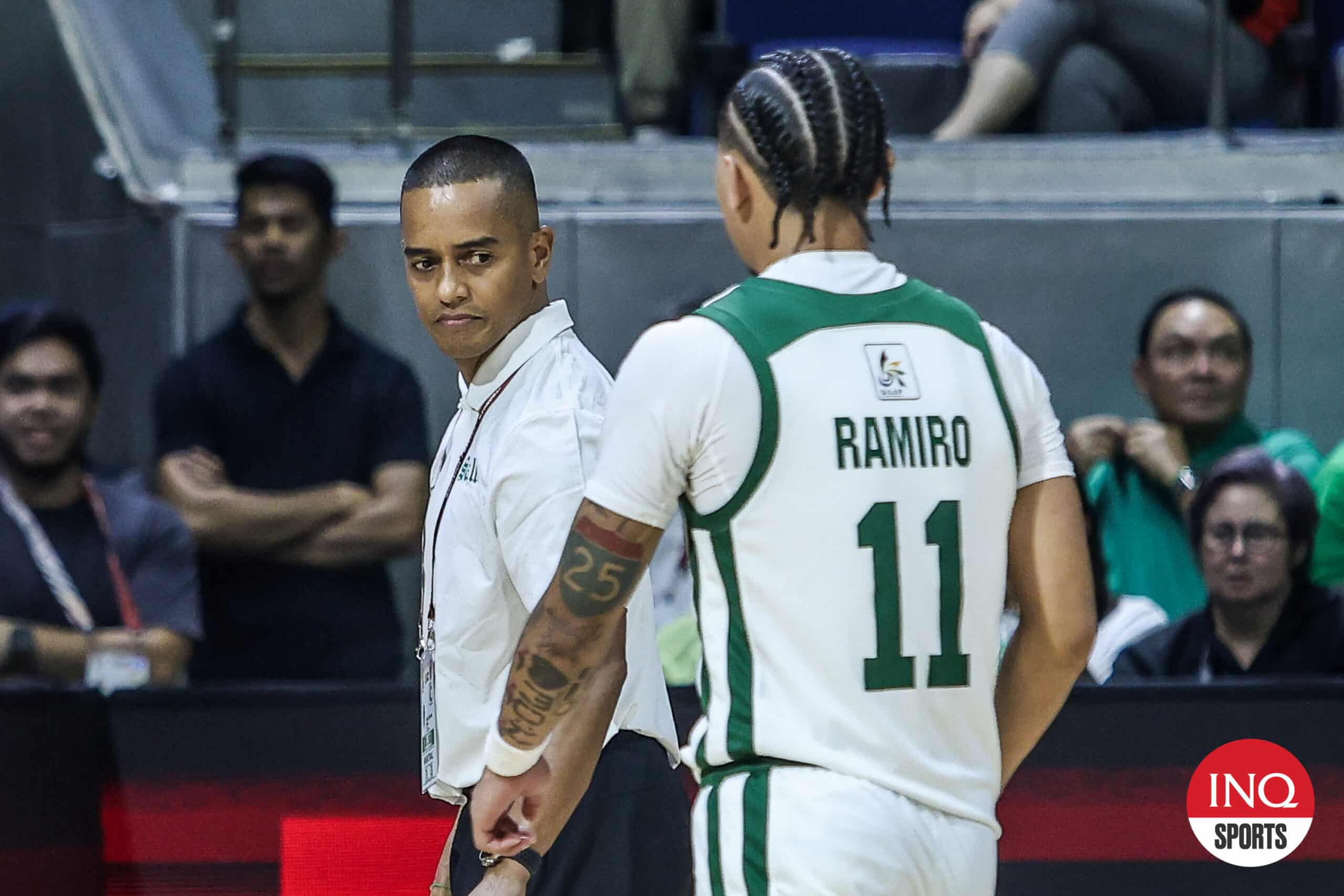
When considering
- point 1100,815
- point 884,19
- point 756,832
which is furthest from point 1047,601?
point 884,19

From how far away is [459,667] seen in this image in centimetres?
270

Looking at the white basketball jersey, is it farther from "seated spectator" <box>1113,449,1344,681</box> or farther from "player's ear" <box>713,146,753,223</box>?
"seated spectator" <box>1113,449,1344,681</box>

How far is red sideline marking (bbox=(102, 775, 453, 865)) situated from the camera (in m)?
4.01

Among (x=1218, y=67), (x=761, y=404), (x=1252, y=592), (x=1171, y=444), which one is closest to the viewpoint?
(x=761, y=404)

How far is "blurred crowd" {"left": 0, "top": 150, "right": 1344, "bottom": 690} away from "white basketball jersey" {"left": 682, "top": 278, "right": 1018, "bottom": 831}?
7.39 feet

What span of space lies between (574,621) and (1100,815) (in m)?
2.01

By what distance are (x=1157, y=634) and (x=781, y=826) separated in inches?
100

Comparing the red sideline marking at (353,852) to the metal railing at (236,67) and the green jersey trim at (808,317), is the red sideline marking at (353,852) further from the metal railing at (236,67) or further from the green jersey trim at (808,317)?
the metal railing at (236,67)

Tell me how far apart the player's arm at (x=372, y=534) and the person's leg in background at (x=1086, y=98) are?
2715mm

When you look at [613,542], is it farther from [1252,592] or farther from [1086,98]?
[1086,98]

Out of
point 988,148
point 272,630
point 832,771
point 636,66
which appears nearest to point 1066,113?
point 988,148

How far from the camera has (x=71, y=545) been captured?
4641 mm

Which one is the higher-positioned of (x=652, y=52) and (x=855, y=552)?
(x=652, y=52)

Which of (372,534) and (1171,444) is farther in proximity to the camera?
(1171,444)
